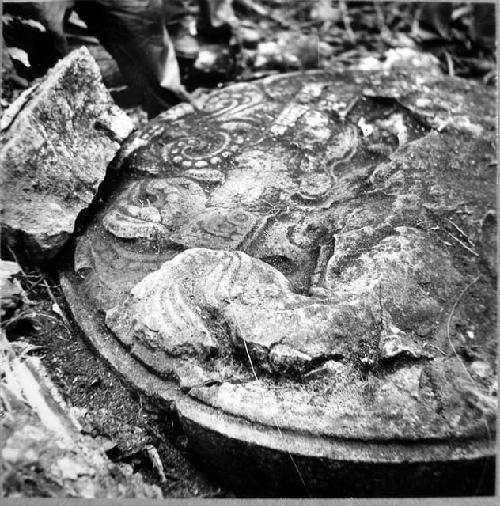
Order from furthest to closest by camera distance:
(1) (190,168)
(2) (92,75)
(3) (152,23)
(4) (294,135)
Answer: (3) (152,23)
(4) (294,135)
(1) (190,168)
(2) (92,75)

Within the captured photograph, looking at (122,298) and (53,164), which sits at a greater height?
(53,164)

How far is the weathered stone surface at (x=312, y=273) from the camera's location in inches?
48.9

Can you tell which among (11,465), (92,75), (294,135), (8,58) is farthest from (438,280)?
(8,58)

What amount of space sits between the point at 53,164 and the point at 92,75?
402 millimetres

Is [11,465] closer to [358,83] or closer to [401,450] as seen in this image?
[401,450]

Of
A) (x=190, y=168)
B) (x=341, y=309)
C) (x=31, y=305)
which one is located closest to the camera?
(x=341, y=309)

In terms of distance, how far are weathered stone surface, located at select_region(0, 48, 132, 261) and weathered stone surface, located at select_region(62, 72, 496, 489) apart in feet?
0.40

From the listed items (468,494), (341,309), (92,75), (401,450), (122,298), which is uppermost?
(92,75)

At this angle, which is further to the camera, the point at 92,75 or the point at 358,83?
the point at 358,83

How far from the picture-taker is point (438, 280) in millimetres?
1489

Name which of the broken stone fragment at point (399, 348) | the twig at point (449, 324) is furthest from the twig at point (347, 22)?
the broken stone fragment at point (399, 348)

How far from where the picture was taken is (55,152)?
5.50 ft

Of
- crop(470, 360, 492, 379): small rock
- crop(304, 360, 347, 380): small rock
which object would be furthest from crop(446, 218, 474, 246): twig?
crop(304, 360, 347, 380): small rock

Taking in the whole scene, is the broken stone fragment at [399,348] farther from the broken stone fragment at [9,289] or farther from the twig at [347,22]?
the twig at [347,22]
